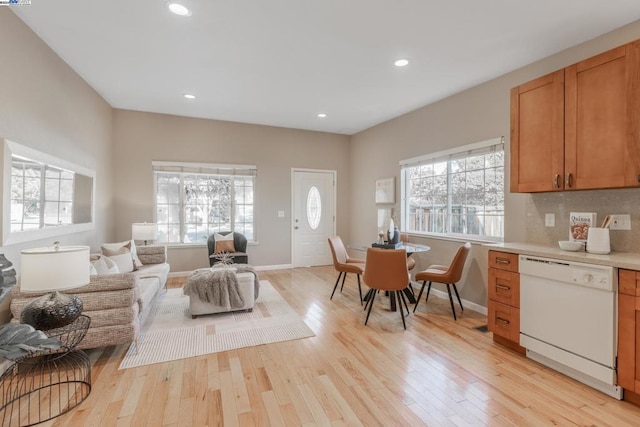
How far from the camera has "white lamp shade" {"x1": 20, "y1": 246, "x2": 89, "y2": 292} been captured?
72.7 inches

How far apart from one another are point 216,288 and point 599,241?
3.59m

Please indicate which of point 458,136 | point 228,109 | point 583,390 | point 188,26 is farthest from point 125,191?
point 583,390

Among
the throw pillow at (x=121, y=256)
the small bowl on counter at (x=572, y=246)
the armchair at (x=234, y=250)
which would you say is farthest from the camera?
the armchair at (x=234, y=250)

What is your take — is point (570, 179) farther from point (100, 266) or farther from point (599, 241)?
point (100, 266)

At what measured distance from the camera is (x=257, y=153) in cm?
590

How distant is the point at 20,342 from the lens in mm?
1490

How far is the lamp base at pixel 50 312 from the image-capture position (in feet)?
6.34

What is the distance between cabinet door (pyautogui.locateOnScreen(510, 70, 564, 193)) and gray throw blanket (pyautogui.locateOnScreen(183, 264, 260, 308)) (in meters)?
3.17

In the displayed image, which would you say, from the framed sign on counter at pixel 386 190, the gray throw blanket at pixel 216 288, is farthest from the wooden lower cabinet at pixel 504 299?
the gray throw blanket at pixel 216 288

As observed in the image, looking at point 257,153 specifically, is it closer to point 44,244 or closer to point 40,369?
point 44,244

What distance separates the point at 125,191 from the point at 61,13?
10.3 feet

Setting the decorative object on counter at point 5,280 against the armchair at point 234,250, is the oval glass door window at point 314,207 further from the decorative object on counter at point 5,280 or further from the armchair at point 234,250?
the decorative object on counter at point 5,280

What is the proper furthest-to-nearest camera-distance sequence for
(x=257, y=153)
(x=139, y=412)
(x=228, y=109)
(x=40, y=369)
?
(x=257, y=153) < (x=228, y=109) < (x=40, y=369) < (x=139, y=412)

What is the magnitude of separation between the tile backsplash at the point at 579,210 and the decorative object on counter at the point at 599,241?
217 millimetres
